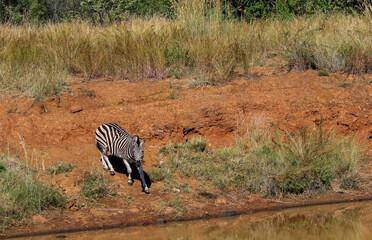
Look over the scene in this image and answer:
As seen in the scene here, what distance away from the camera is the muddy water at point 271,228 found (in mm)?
7285

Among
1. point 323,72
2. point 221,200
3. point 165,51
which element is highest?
point 165,51

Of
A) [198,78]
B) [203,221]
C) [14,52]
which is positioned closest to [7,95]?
[14,52]

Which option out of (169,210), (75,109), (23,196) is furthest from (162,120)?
(23,196)

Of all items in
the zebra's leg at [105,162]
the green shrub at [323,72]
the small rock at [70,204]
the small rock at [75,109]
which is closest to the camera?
the small rock at [70,204]

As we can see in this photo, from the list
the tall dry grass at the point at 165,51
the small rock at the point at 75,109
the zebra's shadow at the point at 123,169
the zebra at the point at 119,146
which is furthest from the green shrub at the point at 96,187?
the tall dry grass at the point at 165,51

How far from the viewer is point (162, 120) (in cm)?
1011

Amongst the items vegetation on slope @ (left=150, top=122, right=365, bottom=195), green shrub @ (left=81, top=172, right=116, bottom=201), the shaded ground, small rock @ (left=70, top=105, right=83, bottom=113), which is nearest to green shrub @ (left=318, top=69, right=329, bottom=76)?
the shaded ground

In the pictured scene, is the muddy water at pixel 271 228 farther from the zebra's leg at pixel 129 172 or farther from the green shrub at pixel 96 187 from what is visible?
the zebra's leg at pixel 129 172

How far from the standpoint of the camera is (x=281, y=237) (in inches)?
287

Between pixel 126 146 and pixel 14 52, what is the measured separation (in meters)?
4.58

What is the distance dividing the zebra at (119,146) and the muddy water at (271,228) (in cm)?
114

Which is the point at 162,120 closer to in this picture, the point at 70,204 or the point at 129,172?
the point at 129,172

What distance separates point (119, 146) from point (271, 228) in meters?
2.91

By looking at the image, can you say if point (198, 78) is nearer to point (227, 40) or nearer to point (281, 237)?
point (227, 40)
